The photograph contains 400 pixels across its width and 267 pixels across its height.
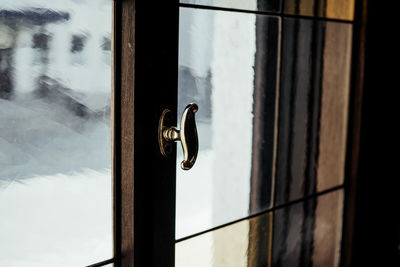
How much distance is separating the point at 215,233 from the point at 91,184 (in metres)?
0.45

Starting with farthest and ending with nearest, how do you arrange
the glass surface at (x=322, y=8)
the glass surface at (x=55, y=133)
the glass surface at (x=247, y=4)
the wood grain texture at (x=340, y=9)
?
the wood grain texture at (x=340, y=9) < the glass surface at (x=322, y=8) < the glass surface at (x=247, y=4) < the glass surface at (x=55, y=133)

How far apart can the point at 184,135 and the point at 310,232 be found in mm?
936

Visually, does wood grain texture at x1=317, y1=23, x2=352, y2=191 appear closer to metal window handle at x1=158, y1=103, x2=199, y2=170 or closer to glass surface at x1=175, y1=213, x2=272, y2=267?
glass surface at x1=175, y1=213, x2=272, y2=267

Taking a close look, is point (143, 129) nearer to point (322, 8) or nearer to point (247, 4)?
point (247, 4)

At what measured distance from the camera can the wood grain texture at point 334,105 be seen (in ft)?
5.54

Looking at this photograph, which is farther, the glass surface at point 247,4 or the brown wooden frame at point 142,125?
the glass surface at point 247,4

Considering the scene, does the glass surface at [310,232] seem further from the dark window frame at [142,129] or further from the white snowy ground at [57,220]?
the white snowy ground at [57,220]

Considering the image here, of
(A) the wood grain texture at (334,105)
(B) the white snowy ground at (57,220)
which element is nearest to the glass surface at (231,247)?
(B) the white snowy ground at (57,220)

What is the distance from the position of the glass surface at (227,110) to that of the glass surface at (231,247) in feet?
0.11

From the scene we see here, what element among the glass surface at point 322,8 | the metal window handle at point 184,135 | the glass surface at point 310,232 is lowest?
the glass surface at point 310,232

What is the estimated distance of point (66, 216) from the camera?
0.96m

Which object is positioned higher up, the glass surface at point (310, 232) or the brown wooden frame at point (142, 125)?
the brown wooden frame at point (142, 125)

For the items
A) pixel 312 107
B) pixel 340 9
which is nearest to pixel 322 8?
pixel 340 9

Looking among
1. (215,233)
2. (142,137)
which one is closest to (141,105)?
(142,137)
